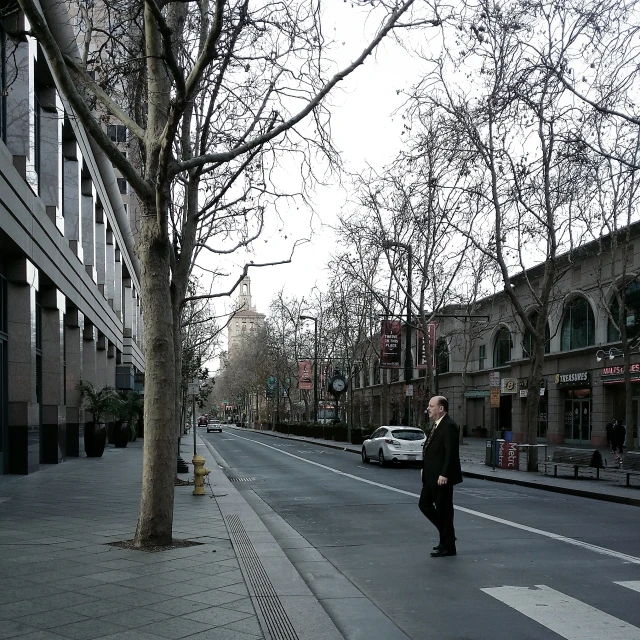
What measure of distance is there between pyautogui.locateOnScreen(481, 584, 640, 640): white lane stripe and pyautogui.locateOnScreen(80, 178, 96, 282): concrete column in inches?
1009

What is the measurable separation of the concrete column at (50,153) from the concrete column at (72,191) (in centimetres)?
384

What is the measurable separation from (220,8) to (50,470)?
15.9 m

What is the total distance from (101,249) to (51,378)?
14.9m

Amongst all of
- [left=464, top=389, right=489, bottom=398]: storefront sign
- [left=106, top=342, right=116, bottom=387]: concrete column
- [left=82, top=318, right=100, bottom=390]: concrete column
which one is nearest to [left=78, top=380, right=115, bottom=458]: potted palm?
[left=82, top=318, right=100, bottom=390]: concrete column

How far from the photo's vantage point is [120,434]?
37625 millimetres

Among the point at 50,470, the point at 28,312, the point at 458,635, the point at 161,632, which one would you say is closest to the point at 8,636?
the point at 161,632

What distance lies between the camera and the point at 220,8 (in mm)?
7895

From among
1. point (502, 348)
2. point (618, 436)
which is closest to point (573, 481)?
point (618, 436)

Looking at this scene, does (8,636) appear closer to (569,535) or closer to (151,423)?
(151,423)

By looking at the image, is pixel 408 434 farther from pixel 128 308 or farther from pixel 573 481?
pixel 128 308

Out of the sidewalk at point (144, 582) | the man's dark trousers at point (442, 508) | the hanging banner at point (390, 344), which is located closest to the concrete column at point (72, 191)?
the sidewalk at point (144, 582)

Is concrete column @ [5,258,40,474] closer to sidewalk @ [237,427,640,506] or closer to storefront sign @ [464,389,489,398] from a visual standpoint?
sidewalk @ [237,427,640,506]

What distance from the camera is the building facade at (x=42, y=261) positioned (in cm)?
1748

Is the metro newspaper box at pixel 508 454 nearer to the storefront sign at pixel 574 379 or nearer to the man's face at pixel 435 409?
the man's face at pixel 435 409
